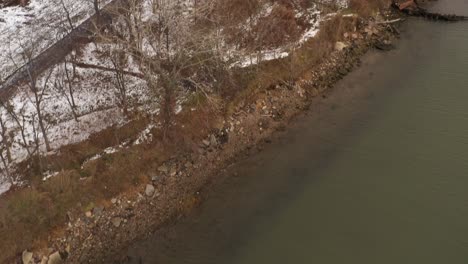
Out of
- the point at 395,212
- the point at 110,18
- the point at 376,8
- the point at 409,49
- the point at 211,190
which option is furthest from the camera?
the point at 376,8

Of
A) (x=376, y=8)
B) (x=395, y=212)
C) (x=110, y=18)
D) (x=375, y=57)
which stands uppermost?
(x=110, y=18)

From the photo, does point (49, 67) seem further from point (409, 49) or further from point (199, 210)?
point (409, 49)

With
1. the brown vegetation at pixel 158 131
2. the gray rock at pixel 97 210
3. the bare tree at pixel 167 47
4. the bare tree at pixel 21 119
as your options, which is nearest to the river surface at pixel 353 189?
the gray rock at pixel 97 210

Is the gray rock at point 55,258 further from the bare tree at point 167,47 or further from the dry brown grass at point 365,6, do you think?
the dry brown grass at point 365,6

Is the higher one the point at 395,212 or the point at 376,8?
the point at 376,8

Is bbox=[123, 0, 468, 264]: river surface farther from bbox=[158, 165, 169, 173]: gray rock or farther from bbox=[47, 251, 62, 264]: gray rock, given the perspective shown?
bbox=[47, 251, 62, 264]: gray rock

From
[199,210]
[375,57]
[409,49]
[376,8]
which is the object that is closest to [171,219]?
[199,210]

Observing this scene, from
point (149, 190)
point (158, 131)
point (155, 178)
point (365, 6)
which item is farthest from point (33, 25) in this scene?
point (365, 6)
